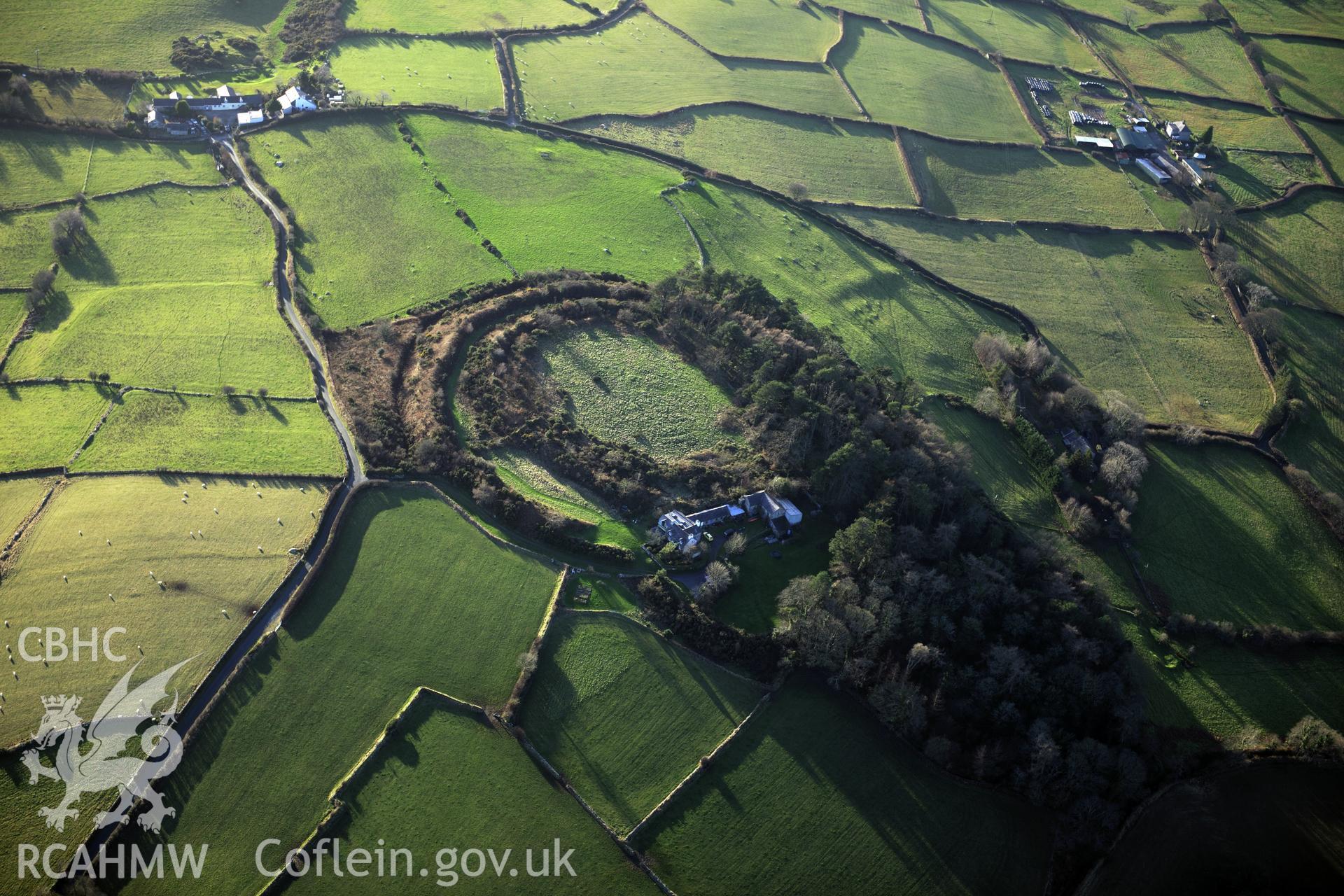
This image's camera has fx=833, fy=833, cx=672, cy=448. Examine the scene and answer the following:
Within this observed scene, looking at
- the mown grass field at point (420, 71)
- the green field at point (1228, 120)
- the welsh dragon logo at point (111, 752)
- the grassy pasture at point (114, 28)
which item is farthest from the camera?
the green field at point (1228, 120)

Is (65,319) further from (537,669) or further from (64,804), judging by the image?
(537,669)

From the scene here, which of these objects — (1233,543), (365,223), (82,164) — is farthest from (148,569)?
(1233,543)

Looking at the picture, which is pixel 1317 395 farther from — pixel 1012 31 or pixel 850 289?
pixel 1012 31

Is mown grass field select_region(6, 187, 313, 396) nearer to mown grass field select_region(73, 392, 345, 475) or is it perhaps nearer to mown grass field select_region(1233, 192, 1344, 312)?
mown grass field select_region(73, 392, 345, 475)

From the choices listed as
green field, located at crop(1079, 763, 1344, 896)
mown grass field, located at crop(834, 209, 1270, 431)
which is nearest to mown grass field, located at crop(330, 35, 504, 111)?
mown grass field, located at crop(834, 209, 1270, 431)

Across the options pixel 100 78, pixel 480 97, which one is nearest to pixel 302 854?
pixel 480 97

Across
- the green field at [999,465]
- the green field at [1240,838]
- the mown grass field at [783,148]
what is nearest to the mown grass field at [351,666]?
the green field at [999,465]

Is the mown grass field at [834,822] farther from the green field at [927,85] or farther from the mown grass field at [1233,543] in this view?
the green field at [927,85]
